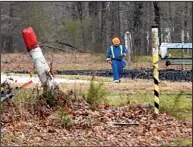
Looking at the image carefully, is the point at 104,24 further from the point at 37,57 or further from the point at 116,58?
the point at 37,57

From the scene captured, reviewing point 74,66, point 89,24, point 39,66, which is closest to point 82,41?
point 89,24

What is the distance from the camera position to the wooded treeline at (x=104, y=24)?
1633 inches

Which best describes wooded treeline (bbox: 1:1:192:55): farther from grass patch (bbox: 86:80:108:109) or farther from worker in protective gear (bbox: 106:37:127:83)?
grass patch (bbox: 86:80:108:109)

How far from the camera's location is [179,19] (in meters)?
42.5

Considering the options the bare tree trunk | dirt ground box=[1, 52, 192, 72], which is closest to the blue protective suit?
dirt ground box=[1, 52, 192, 72]

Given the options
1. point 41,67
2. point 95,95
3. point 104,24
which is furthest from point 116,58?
point 104,24

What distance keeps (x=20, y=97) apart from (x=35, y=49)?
115 cm

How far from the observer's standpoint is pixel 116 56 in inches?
757

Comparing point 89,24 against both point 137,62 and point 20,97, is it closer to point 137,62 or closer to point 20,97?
point 137,62

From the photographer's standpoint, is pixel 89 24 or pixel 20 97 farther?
pixel 89 24

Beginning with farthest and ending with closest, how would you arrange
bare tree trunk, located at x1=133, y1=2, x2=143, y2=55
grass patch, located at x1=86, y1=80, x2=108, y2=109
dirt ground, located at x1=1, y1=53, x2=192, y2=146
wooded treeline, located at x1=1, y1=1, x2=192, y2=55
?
bare tree trunk, located at x1=133, y1=2, x2=143, y2=55 → wooded treeline, located at x1=1, y1=1, x2=192, y2=55 → grass patch, located at x1=86, y1=80, x2=108, y2=109 → dirt ground, located at x1=1, y1=53, x2=192, y2=146

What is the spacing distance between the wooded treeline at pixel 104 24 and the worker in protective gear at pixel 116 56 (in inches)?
754

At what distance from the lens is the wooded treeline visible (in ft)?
136

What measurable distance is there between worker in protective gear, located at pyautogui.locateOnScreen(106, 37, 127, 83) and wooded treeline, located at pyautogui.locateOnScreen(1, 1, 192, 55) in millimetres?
19164
